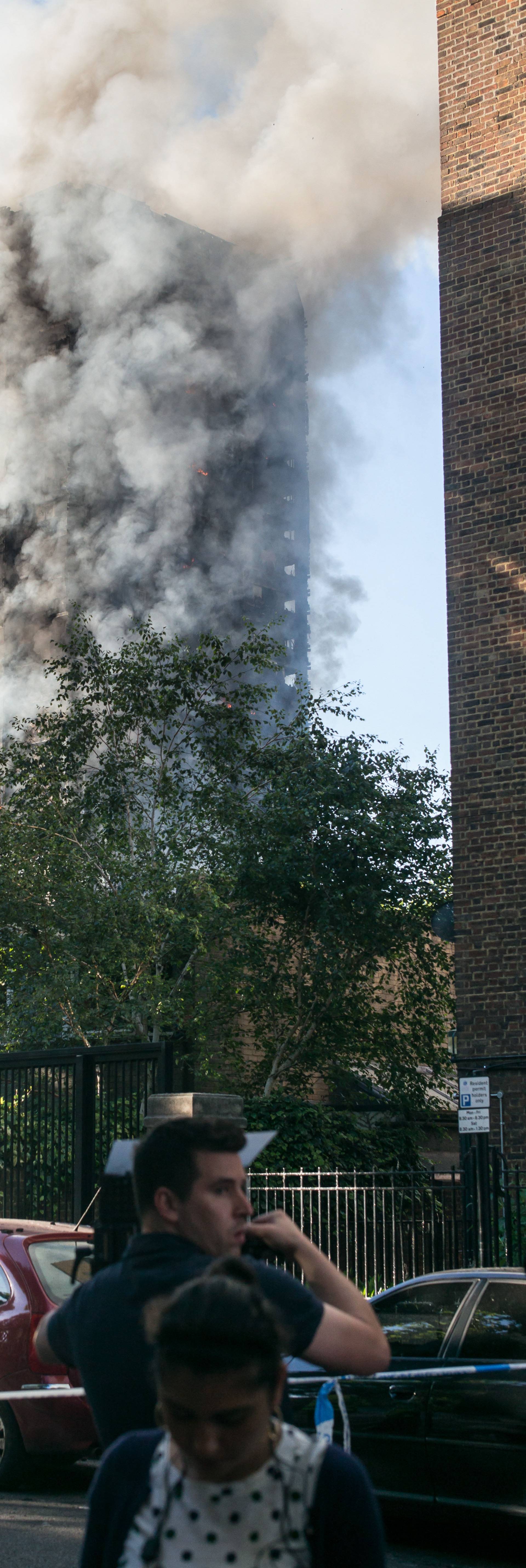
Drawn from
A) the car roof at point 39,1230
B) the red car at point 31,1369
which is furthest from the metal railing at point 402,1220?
the red car at point 31,1369

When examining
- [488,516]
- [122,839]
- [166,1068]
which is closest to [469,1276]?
[166,1068]

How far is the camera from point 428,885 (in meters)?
19.2

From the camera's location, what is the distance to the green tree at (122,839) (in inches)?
682

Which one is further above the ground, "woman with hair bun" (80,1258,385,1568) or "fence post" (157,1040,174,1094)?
"fence post" (157,1040,174,1094)

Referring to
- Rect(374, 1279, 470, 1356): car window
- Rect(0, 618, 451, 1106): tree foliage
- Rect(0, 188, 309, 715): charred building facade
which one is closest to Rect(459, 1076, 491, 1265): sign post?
Rect(374, 1279, 470, 1356): car window

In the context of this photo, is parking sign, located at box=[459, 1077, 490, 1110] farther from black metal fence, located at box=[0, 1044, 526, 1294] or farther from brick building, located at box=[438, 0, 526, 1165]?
brick building, located at box=[438, 0, 526, 1165]

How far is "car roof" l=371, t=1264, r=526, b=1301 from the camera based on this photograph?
6.66 m

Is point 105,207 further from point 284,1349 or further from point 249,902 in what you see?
point 284,1349

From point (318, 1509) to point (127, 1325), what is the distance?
705 millimetres

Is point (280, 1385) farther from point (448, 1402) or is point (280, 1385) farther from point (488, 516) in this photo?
point (488, 516)

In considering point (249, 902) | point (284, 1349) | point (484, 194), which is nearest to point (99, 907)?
point (249, 902)

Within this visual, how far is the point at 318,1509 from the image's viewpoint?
1824mm

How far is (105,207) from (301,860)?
3971 centimetres

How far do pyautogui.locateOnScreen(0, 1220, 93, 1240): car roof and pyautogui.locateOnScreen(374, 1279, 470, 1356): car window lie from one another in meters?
1.86
